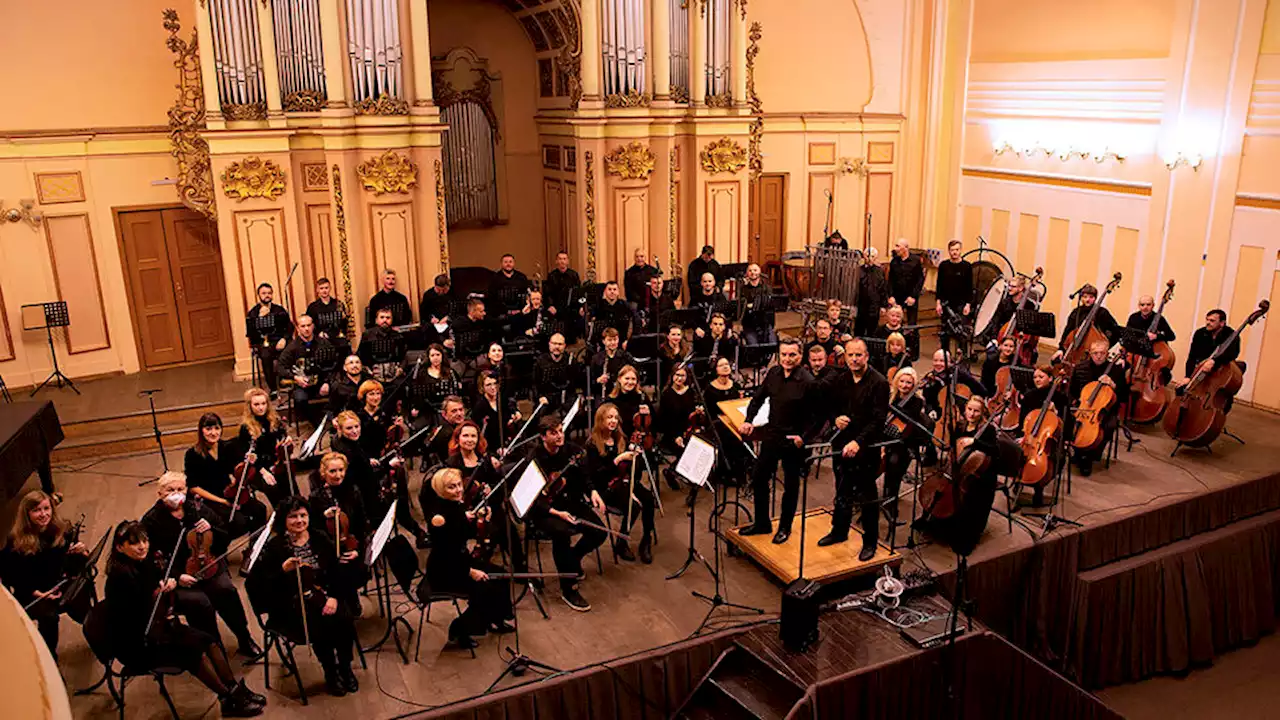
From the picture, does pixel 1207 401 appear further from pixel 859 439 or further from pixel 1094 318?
pixel 859 439

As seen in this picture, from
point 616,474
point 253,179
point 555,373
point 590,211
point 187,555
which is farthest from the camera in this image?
point 590,211

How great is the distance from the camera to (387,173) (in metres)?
10.9

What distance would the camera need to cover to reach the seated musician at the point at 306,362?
30.4 ft

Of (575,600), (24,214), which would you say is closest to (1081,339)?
(575,600)

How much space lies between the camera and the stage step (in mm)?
5945

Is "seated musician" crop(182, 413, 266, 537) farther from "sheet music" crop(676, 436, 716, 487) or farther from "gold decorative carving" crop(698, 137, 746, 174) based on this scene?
"gold decorative carving" crop(698, 137, 746, 174)

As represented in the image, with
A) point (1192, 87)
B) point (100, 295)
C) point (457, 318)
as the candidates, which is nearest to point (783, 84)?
point (1192, 87)

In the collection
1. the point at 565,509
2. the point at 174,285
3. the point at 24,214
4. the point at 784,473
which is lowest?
the point at 565,509

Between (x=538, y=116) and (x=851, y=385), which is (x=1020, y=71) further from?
(x=851, y=385)

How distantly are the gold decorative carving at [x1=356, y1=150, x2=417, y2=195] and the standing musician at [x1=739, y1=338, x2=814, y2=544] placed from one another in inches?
225

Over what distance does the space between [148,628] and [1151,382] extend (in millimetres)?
9074

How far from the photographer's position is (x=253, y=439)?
7.14 m

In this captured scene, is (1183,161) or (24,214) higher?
(1183,161)

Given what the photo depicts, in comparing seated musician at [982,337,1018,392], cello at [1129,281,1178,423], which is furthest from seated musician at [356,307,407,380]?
cello at [1129,281,1178,423]
